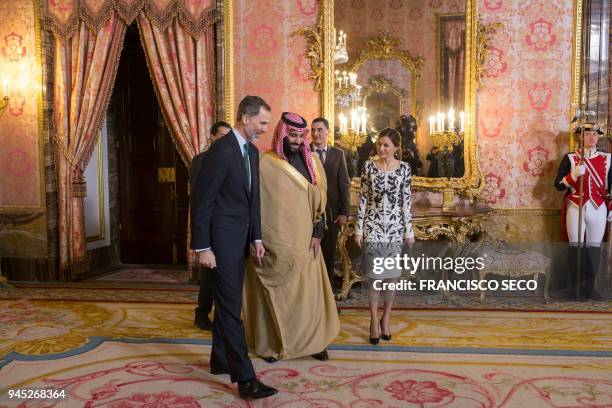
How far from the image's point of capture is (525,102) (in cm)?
543

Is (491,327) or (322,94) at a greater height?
(322,94)

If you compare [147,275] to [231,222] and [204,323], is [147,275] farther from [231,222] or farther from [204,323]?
[231,222]

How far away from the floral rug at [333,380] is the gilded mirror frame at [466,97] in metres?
2.28

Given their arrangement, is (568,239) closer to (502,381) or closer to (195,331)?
(502,381)

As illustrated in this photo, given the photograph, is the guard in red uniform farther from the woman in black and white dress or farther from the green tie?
the green tie

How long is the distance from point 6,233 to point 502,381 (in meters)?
5.41

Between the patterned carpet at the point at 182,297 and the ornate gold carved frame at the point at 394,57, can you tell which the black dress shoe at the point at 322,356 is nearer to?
the patterned carpet at the point at 182,297

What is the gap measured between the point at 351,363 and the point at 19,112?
475 centimetres

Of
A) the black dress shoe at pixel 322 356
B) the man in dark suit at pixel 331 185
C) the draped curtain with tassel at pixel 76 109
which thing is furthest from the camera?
the draped curtain with tassel at pixel 76 109

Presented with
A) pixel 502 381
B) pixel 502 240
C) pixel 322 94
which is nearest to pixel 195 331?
pixel 502 381

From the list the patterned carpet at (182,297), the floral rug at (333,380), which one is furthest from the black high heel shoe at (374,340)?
the patterned carpet at (182,297)

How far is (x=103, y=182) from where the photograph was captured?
6.89 m

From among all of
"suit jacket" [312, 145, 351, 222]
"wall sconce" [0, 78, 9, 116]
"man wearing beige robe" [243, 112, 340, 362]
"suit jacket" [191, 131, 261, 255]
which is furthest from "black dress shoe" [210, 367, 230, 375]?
"wall sconce" [0, 78, 9, 116]

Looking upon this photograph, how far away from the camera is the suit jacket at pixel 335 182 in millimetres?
4492
